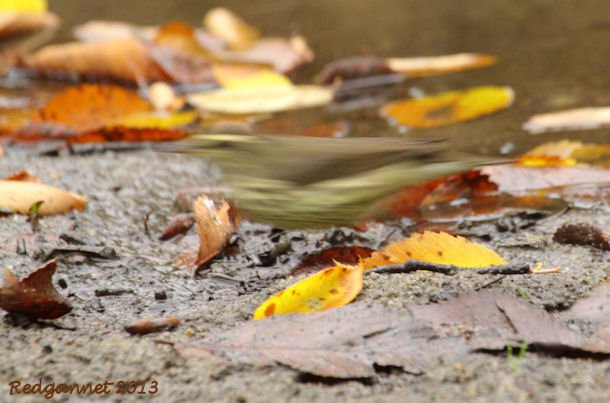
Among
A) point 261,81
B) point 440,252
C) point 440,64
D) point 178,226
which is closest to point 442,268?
point 440,252

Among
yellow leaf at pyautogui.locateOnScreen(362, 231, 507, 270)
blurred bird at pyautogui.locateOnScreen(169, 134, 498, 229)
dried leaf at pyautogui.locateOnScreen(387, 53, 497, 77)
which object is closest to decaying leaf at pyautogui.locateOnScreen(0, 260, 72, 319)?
blurred bird at pyautogui.locateOnScreen(169, 134, 498, 229)

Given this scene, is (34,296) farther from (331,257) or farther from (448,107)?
(448,107)

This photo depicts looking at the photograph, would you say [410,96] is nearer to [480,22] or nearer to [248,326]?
[480,22]

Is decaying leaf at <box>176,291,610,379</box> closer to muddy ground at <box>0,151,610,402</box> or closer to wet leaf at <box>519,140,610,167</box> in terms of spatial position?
muddy ground at <box>0,151,610,402</box>

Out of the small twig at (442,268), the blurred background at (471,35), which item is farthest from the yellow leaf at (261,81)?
the small twig at (442,268)

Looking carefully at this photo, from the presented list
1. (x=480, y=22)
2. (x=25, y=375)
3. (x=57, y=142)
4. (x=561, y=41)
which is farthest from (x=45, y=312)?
(x=480, y=22)

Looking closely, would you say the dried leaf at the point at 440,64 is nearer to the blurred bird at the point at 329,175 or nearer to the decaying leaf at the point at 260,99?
the decaying leaf at the point at 260,99

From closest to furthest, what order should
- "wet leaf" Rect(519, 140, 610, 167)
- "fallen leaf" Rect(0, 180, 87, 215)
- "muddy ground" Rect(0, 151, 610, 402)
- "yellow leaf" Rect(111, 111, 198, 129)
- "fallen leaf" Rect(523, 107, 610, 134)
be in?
"muddy ground" Rect(0, 151, 610, 402) < "fallen leaf" Rect(0, 180, 87, 215) < "wet leaf" Rect(519, 140, 610, 167) < "fallen leaf" Rect(523, 107, 610, 134) < "yellow leaf" Rect(111, 111, 198, 129)
